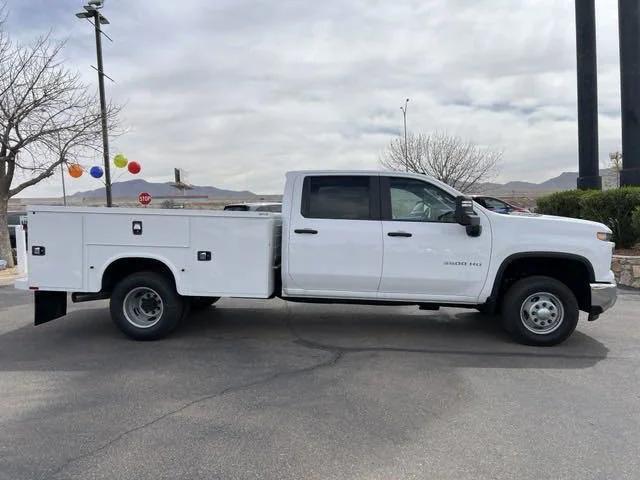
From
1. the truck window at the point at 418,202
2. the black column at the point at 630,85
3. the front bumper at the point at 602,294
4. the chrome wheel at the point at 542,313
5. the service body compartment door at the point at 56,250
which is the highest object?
the black column at the point at 630,85

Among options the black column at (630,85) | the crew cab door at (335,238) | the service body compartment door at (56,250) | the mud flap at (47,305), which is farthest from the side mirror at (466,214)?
the black column at (630,85)

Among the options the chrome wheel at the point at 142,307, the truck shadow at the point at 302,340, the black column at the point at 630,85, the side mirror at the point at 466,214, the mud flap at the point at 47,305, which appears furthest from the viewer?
the black column at the point at 630,85

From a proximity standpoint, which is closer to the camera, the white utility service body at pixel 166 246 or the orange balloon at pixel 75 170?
the white utility service body at pixel 166 246

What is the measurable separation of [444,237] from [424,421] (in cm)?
248

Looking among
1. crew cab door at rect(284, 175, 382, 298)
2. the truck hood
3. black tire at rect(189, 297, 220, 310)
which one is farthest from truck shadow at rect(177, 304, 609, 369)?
the truck hood

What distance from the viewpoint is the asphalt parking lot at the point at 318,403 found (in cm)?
336

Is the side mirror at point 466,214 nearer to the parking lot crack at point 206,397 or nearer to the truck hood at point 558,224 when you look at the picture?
the truck hood at point 558,224

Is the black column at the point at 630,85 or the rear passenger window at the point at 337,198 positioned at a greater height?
the black column at the point at 630,85

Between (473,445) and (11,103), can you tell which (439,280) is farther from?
(11,103)

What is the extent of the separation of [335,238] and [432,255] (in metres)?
1.12

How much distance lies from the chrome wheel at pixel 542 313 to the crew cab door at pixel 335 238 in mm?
1754

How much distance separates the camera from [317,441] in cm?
365

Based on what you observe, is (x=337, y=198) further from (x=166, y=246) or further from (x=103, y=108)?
(x=103, y=108)

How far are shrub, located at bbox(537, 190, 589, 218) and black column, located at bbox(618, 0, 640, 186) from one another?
1.41 meters
